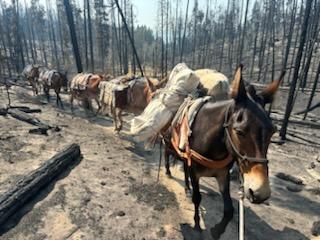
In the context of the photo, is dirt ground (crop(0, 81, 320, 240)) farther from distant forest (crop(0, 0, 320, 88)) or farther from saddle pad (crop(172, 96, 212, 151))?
distant forest (crop(0, 0, 320, 88))

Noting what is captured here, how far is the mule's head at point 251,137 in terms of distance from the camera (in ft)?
9.14

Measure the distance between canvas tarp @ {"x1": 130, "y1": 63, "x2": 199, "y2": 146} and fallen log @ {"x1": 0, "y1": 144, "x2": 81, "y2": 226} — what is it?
196cm

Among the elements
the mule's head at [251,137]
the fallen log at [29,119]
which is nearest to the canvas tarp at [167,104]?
the mule's head at [251,137]

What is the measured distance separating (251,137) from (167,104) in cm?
262

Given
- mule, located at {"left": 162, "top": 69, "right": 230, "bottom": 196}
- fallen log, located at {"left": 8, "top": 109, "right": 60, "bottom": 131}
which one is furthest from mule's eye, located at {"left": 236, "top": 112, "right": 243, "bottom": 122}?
fallen log, located at {"left": 8, "top": 109, "right": 60, "bottom": 131}

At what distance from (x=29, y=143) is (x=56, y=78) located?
860 centimetres

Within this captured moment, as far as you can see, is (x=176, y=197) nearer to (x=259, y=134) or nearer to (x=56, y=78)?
(x=259, y=134)

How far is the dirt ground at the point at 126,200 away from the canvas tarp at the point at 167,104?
52.7 inches

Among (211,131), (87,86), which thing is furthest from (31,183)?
(87,86)

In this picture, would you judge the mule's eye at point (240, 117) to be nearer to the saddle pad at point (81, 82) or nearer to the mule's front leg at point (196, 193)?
the mule's front leg at point (196, 193)

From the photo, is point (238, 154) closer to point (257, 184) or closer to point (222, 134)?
point (257, 184)

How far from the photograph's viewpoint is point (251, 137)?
2840 mm

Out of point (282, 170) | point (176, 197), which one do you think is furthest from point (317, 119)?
point (176, 197)

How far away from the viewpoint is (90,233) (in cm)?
454
